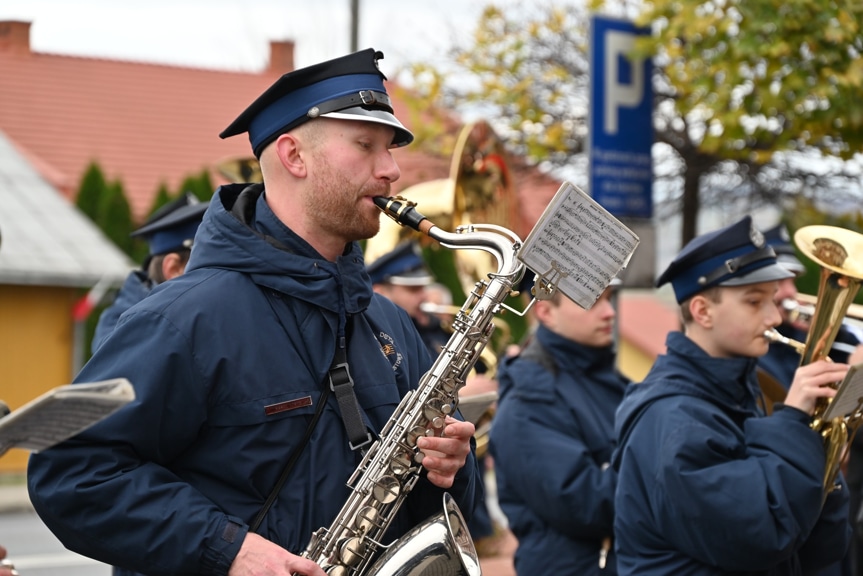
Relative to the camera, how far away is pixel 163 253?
227 inches

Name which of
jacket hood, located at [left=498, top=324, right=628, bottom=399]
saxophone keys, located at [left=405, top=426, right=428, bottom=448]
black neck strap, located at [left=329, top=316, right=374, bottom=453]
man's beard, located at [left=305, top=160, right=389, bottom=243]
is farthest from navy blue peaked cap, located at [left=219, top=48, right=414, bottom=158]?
jacket hood, located at [left=498, top=324, right=628, bottom=399]

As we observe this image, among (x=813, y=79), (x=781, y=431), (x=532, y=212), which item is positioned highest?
(x=813, y=79)

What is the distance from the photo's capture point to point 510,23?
1038cm

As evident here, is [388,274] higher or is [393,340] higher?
[393,340]

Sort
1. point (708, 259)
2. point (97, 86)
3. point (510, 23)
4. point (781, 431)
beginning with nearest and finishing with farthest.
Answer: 1. point (781, 431)
2. point (708, 259)
3. point (510, 23)
4. point (97, 86)

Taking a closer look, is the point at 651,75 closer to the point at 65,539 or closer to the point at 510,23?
the point at 510,23

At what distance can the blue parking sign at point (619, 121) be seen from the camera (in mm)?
7473

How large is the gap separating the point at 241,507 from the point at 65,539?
402mm

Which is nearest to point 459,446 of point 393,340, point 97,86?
point 393,340

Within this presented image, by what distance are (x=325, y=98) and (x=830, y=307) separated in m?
2.12

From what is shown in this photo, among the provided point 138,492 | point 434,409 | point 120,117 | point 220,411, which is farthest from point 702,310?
point 120,117

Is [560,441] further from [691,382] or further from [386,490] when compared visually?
[386,490]

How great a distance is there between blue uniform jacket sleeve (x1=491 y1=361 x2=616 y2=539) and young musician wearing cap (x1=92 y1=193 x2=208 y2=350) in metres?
1.63

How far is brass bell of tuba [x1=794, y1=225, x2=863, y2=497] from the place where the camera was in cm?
411
